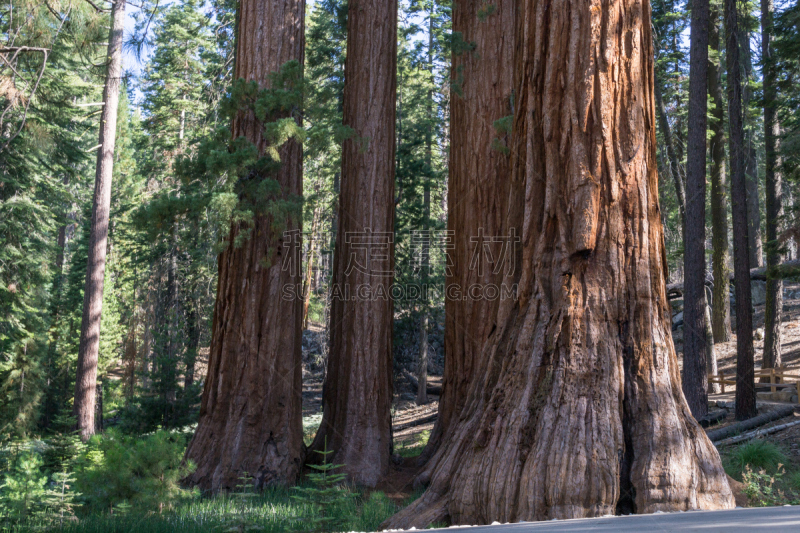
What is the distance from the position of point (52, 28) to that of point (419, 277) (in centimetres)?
963

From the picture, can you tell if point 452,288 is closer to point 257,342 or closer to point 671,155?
point 257,342

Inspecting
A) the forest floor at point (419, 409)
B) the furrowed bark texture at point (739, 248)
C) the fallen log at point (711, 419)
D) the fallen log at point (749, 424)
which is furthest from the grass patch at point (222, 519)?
the furrowed bark texture at point (739, 248)

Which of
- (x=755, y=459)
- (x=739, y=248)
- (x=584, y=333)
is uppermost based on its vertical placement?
(x=739, y=248)

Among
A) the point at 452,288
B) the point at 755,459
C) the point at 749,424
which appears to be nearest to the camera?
the point at 755,459

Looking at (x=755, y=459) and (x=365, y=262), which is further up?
(x=365, y=262)

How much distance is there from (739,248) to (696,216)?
1089mm

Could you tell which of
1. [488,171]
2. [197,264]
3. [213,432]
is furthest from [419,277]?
[213,432]

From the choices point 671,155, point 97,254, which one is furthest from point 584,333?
point 671,155

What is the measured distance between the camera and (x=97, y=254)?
13453 millimetres

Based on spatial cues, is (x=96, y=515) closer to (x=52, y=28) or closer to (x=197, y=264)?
(x=52, y=28)

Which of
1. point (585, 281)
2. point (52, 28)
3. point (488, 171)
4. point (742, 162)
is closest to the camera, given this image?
point (585, 281)

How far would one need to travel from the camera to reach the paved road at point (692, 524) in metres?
1.90

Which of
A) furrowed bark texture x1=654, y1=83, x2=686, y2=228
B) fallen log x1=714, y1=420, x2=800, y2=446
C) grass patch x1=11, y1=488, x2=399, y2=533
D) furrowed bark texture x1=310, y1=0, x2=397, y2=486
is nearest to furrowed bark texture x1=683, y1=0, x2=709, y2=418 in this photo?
fallen log x1=714, y1=420, x2=800, y2=446

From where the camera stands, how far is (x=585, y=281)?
13.7ft
